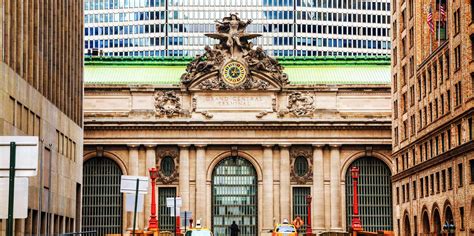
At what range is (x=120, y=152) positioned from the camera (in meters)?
118

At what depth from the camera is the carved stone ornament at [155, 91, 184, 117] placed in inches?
4624

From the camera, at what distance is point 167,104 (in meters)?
118

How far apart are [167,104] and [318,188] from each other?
18959 mm

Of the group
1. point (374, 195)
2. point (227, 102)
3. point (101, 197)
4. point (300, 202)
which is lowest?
point (300, 202)

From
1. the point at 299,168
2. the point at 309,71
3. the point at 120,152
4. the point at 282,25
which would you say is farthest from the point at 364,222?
the point at 282,25

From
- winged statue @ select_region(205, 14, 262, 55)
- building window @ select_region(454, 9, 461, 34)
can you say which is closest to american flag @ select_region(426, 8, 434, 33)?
building window @ select_region(454, 9, 461, 34)

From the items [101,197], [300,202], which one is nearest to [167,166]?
[101,197]

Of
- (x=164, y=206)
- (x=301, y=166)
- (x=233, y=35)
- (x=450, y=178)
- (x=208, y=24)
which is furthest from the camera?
(x=208, y=24)

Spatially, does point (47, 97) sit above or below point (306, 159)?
above

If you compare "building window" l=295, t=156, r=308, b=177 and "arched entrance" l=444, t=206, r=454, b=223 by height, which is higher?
"building window" l=295, t=156, r=308, b=177

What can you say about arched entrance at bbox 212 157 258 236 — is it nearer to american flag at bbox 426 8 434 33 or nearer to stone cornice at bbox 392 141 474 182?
stone cornice at bbox 392 141 474 182

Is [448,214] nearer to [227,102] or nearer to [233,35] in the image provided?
[227,102]

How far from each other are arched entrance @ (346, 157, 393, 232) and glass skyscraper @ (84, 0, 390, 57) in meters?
80.4

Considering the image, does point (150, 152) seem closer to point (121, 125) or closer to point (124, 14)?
point (121, 125)
